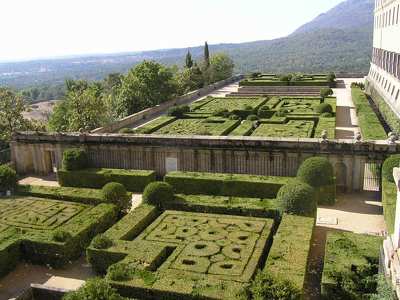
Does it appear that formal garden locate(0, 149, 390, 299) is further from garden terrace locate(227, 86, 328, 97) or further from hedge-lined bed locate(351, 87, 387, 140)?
garden terrace locate(227, 86, 328, 97)

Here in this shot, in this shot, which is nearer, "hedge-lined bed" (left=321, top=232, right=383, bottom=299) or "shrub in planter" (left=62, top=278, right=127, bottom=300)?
"shrub in planter" (left=62, top=278, right=127, bottom=300)

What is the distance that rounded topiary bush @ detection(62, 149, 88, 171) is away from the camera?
2362cm

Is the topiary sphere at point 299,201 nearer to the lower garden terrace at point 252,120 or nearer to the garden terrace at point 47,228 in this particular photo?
the garden terrace at point 47,228

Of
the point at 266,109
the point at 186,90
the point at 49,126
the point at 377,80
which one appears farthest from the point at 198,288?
the point at 186,90

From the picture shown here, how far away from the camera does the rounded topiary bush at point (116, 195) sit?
18562mm

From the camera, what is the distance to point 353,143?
2091 centimetres

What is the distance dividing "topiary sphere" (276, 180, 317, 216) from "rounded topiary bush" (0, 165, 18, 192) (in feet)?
43.2

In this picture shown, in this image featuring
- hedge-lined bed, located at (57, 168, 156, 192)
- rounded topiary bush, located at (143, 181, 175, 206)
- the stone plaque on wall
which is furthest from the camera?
the stone plaque on wall

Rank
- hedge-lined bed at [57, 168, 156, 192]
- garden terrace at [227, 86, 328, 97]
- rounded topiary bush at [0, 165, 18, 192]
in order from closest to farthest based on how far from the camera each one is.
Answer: rounded topiary bush at [0, 165, 18, 192]
hedge-lined bed at [57, 168, 156, 192]
garden terrace at [227, 86, 328, 97]

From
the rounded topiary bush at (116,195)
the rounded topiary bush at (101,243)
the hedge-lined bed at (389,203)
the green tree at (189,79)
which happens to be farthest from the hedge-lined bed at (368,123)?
the green tree at (189,79)

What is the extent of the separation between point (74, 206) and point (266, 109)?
21.5 meters

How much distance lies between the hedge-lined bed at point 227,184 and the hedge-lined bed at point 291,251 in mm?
3585

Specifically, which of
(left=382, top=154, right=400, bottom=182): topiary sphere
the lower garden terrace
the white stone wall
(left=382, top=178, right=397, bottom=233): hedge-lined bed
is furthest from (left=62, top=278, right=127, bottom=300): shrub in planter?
the white stone wall

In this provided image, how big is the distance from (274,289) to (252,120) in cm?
2255
